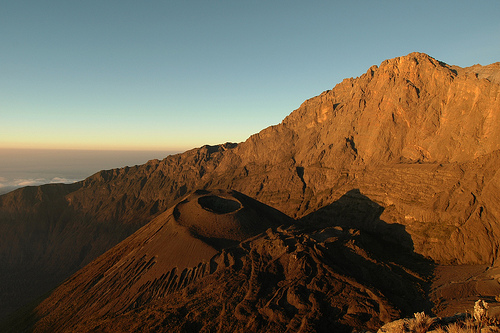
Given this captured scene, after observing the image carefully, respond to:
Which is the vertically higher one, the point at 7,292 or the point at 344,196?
the point at 344,196

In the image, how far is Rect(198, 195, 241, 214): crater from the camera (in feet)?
165

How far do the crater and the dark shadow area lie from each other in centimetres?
1394

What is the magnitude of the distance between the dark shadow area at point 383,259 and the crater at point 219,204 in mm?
13942

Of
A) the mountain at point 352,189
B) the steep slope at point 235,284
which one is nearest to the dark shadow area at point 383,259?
the steep slope at point 235,284

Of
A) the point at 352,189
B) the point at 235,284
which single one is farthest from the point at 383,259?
the point at 352,189

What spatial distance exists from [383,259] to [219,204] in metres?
28.6

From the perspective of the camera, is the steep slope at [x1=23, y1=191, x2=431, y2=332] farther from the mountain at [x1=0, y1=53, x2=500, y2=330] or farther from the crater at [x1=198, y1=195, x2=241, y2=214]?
the crater at [x1=198, y1=195, x2=241, y2=214]

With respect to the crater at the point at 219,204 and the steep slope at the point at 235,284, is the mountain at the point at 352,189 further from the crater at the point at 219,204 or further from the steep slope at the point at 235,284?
the crater at the point at 219,204

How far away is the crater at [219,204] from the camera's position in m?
50.2

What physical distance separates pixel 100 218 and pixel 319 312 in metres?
83.1

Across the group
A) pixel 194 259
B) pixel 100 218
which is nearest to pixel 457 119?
pixel 194 259

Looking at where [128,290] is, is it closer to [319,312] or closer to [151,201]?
[319,312]

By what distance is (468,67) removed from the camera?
6675 centimetres

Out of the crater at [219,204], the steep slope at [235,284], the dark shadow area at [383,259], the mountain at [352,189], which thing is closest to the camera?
the steep slope at [235,284]
